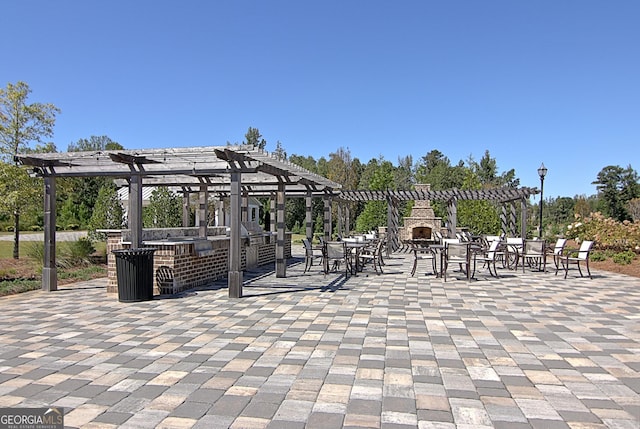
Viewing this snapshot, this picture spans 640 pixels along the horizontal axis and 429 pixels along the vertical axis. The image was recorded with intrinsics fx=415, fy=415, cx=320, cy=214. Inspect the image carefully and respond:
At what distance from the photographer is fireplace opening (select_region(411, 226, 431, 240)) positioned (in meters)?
22.9

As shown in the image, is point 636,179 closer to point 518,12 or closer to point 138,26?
point 518,12

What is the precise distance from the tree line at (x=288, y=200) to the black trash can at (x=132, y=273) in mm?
6814

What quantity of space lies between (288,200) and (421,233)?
1069 centimetres

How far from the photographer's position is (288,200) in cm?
3005

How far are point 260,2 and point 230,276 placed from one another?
6475mm

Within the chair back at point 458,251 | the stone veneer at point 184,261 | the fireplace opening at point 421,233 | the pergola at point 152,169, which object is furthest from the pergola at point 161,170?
the fireplace opening at point 421,233

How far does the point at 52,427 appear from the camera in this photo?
2551mm

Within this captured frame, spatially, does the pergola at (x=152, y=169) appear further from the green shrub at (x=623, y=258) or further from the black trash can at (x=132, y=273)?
the green shrub at (x=623, y=258)

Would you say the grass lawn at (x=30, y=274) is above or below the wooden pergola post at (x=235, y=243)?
below

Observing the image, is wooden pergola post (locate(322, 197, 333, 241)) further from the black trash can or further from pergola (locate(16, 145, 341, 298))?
the black trash can

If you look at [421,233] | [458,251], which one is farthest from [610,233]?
[421,233]

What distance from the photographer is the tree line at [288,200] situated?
12773 millimetres

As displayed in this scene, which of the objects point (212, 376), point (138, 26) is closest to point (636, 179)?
point (138, 26)

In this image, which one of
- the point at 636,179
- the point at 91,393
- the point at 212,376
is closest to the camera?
the point at 91,393
